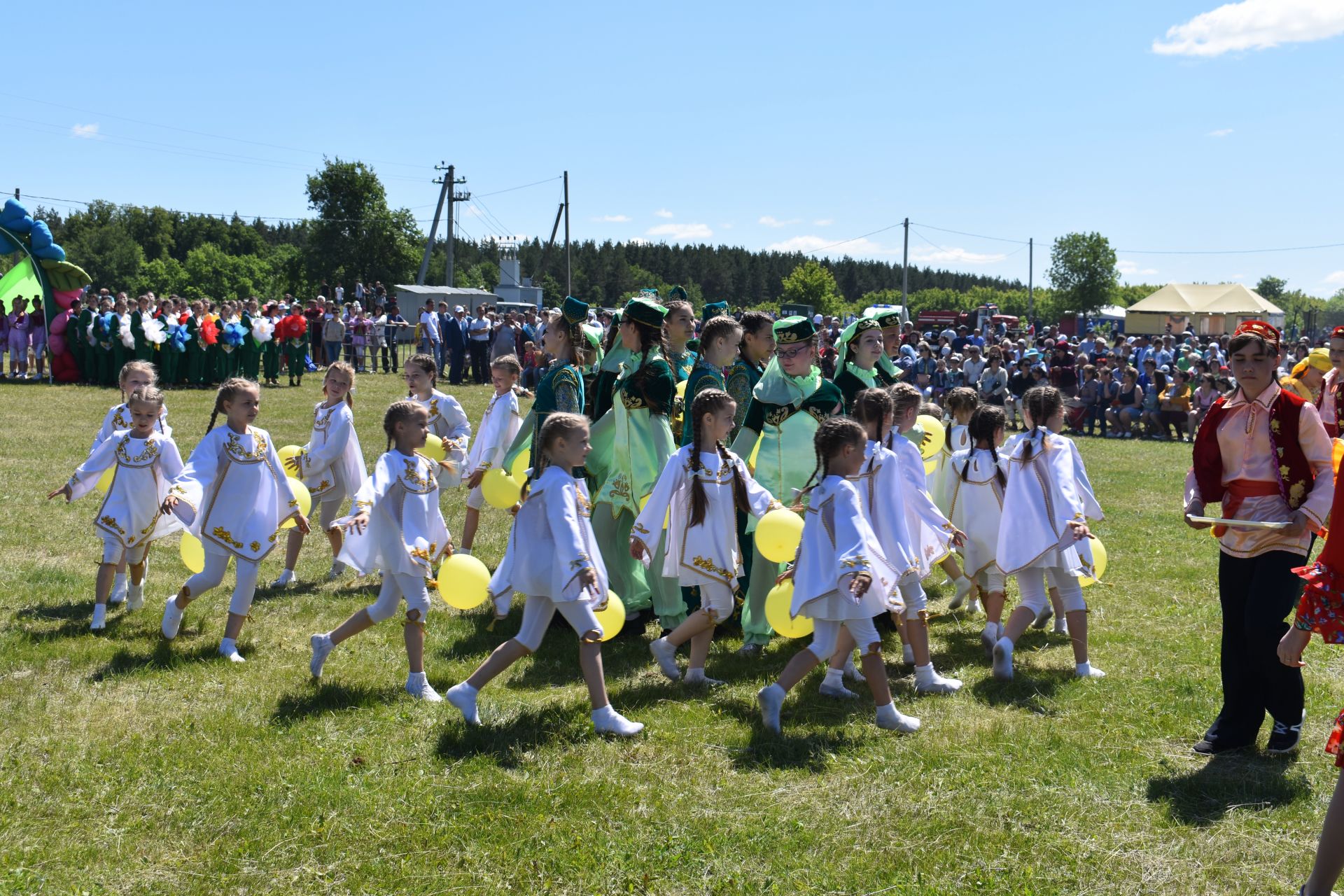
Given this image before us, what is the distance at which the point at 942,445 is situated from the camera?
332 inches

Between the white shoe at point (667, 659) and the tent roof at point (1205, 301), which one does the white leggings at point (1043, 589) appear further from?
the tent roof at point (1205, 301)

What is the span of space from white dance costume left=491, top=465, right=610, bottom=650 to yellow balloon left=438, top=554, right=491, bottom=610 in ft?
0.71

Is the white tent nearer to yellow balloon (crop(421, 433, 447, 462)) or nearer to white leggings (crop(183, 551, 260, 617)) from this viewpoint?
yellow balloon (crop(421, 433, 447, 462))

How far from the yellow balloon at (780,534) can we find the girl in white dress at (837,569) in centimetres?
37

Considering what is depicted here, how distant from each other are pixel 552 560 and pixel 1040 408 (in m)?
3.28

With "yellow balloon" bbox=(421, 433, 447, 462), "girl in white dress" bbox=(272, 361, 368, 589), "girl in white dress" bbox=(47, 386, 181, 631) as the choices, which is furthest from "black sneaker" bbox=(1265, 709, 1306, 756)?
"girl in white dress" bbox=(47, 386, 181, 631)

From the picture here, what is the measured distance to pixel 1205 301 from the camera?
2440 inches

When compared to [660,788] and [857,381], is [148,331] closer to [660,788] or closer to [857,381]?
[857,381]

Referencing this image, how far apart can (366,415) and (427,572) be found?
1477cm

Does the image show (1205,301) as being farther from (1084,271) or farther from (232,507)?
(232,507)

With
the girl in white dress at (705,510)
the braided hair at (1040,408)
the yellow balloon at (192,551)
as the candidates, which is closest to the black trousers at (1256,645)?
the braided hair at (1040,408)

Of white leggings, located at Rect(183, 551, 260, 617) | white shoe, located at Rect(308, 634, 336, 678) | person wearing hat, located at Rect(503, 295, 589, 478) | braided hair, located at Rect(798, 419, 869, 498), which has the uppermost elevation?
person wearing hat, located at Rect(503, 295, 589, 478)

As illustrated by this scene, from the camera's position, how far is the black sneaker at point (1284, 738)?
5.28 metres

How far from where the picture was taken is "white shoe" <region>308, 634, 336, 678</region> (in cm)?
620
